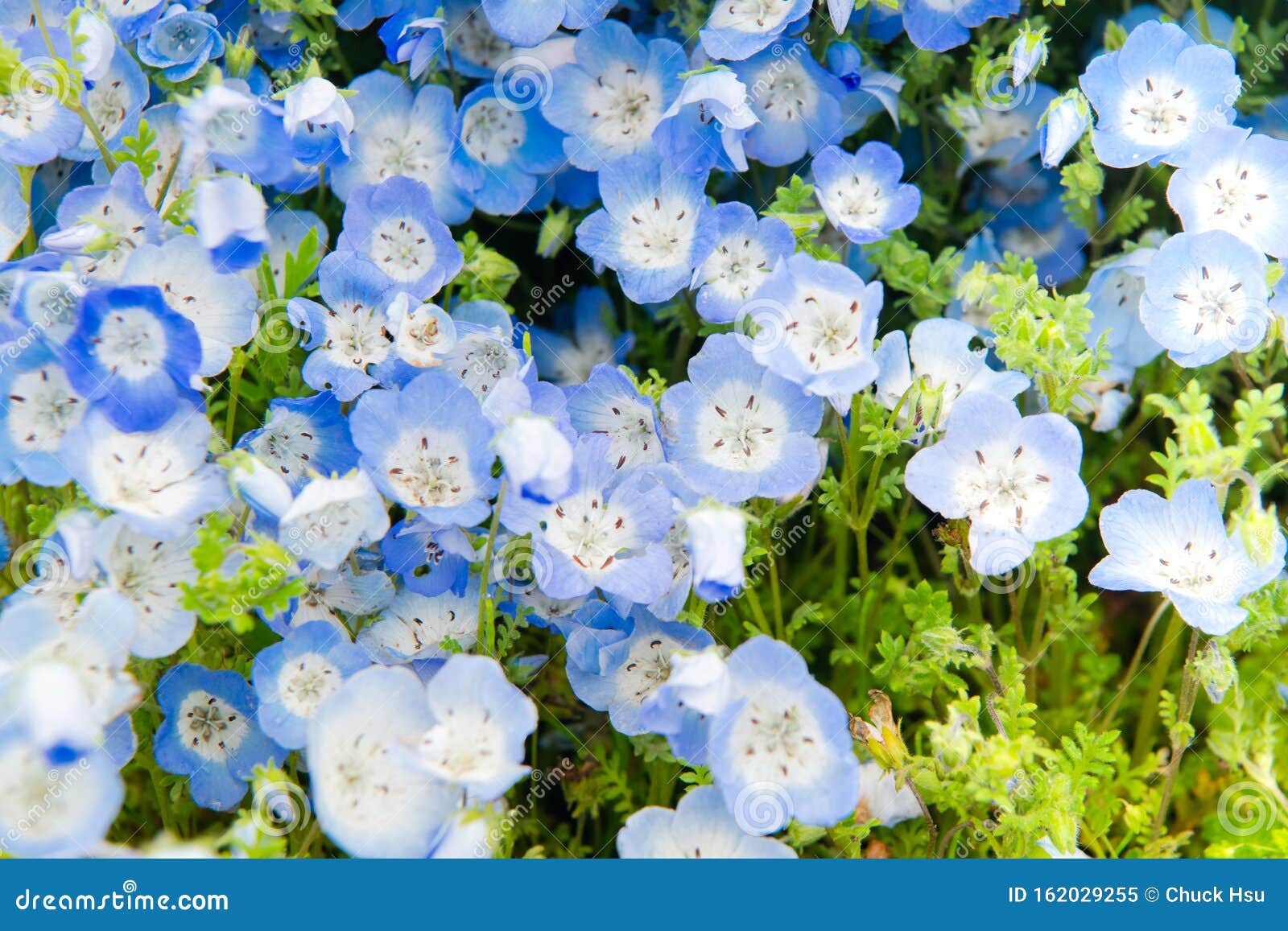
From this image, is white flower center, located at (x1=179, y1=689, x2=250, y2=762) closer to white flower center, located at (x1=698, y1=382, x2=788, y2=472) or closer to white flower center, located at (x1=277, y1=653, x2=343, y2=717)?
white flower center, located at (x1=277, y1=653, x2=343, y2=717)

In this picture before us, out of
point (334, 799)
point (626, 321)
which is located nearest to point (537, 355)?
point (626, 321)

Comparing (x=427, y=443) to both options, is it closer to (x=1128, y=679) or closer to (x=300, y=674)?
(x=300, y=674)

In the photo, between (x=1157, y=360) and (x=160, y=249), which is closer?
(x=160, y=249)

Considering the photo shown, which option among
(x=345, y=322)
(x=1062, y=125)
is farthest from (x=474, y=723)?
(x=1062, y=125)

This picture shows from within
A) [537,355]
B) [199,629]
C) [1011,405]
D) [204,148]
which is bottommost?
[199,629]

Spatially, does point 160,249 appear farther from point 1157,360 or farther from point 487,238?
point 1157,360

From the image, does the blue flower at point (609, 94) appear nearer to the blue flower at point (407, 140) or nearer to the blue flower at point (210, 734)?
the blue flower at point (407, 140)

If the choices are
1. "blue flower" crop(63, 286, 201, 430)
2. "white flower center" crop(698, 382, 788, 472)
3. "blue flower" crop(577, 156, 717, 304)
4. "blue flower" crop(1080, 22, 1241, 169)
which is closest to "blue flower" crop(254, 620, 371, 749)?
"blue flower" crop(63, 286, 201, 430)
